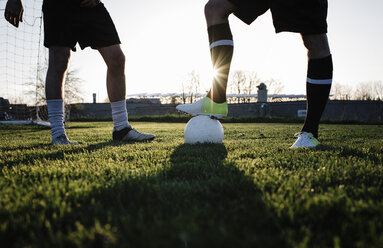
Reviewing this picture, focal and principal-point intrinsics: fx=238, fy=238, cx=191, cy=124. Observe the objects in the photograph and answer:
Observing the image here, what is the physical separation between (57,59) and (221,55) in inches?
80.6

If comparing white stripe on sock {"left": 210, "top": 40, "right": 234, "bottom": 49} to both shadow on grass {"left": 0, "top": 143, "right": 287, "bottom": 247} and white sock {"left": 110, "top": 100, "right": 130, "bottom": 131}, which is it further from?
shadow on grass {"left": 0, "top": 143, "right": 287, "bottom": 247}

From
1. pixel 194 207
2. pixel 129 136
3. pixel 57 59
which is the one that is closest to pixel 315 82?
pixel 194 207

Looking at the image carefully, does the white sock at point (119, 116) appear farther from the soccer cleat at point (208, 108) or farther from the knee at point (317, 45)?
the knee at point (317, 45)

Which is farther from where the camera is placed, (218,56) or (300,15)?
(218,56)

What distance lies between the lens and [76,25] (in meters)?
2.98

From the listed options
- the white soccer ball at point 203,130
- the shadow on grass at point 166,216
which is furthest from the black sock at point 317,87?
the shadow on grass at point 166,216

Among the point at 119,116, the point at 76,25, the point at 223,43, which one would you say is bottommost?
the point at 119,116

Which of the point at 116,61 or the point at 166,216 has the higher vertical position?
the point at 116,61

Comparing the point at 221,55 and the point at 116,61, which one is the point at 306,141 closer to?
the point at 221,55

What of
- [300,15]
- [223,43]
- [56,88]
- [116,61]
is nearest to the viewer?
[300,15]

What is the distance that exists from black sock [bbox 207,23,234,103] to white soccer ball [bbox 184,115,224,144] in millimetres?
277

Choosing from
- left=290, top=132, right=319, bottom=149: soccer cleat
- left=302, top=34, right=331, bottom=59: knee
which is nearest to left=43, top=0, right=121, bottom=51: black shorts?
left=302, top=34, right=331, bottom=59: knee

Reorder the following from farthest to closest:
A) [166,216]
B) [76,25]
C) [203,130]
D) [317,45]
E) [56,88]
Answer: [56,88] < [76,25] < [203,130] < [317,45] < [166,216]

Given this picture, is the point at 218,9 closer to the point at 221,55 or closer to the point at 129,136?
the point at 221,55
